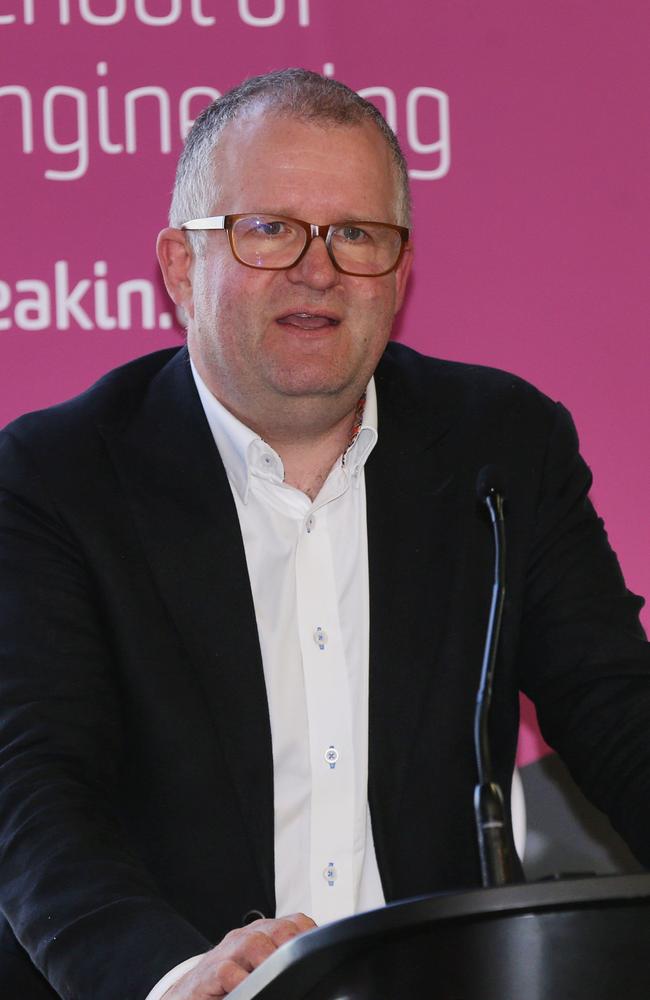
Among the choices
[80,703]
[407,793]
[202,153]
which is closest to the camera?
[80,703]

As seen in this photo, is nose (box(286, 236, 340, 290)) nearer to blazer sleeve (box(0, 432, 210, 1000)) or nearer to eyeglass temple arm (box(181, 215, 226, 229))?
eyeglass temple arm (box(181, 215, 226, 229))

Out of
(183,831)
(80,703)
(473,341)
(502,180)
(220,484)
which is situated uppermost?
(502,180)

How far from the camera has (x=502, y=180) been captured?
273cm

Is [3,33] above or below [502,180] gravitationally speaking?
above

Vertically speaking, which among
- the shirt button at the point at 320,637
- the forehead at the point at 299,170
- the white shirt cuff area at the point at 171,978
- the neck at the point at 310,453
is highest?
the forehead at the point at 299,170

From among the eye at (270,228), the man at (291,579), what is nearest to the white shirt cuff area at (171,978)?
the man at (291,579)

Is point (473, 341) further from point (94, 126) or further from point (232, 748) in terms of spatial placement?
point (232, 748)

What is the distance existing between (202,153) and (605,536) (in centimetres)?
89

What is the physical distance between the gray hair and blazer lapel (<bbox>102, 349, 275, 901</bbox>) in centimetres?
32

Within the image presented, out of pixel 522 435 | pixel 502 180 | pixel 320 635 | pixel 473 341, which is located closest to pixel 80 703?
pixel 320 635

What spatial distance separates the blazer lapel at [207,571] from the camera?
2043mm

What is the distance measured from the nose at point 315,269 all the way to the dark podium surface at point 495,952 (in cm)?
132

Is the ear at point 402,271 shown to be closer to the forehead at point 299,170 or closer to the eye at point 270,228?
the forehead at point 299,170

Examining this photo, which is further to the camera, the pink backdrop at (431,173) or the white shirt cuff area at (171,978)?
the pink backdrop at (431,173)
